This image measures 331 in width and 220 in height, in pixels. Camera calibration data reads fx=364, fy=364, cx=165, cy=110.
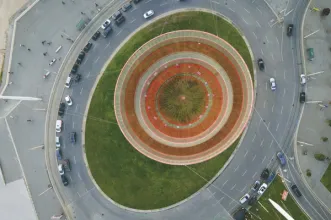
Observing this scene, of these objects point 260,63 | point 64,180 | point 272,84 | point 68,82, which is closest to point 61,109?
point 68,82

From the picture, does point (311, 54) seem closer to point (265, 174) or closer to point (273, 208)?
point (265, 174)

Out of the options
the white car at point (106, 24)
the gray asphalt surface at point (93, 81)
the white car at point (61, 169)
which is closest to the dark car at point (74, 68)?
the gray asphalt surface at point (93, 81)

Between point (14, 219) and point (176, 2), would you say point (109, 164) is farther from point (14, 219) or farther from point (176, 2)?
point (176, 2)

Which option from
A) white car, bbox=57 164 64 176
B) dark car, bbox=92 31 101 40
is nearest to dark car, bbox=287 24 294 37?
dark car, bbox=92 31 101 40

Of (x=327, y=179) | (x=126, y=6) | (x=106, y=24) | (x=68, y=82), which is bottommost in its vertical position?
(x=327, y=179)

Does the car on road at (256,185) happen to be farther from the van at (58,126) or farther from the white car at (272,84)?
the van at (58,126)

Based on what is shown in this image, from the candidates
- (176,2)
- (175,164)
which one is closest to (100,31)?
(176,2)
